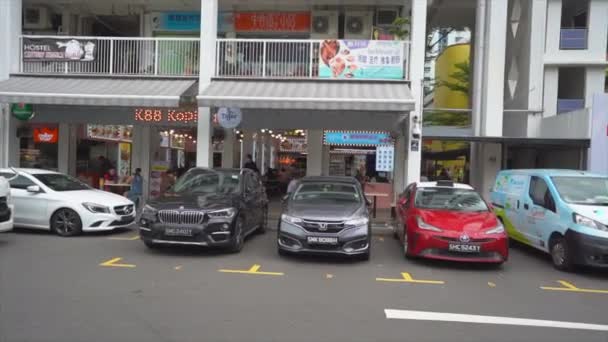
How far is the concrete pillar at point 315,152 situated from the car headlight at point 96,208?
7.53 meters

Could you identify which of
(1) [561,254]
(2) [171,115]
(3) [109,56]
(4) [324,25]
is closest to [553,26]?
(4) [324,25]

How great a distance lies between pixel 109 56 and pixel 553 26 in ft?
54.8

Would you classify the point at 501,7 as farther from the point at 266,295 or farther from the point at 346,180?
the point at 266,295

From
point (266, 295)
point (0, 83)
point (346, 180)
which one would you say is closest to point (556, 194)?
point (346, 180)

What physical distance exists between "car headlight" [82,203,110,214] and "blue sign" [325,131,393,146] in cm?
802

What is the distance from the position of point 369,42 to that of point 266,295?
32.5ft

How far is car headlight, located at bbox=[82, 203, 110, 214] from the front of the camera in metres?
10.4

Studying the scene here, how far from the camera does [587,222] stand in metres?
8.02

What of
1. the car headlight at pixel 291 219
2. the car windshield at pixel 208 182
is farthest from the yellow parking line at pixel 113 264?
the car headlight at pixel 291 219

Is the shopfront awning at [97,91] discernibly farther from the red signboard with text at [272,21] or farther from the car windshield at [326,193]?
the car windshield at [326,193]

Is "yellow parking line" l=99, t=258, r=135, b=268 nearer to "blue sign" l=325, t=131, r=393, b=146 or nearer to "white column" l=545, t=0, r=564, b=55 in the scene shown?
"blue sign" l=325, t=131, r=393, b=146

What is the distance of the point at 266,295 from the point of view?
627 cm

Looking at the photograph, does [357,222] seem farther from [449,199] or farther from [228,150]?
[228,150]

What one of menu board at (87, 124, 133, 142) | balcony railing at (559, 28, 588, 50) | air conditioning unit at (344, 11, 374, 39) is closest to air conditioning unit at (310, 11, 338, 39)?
air conditioning unit at (344, 11, 374, 39)
